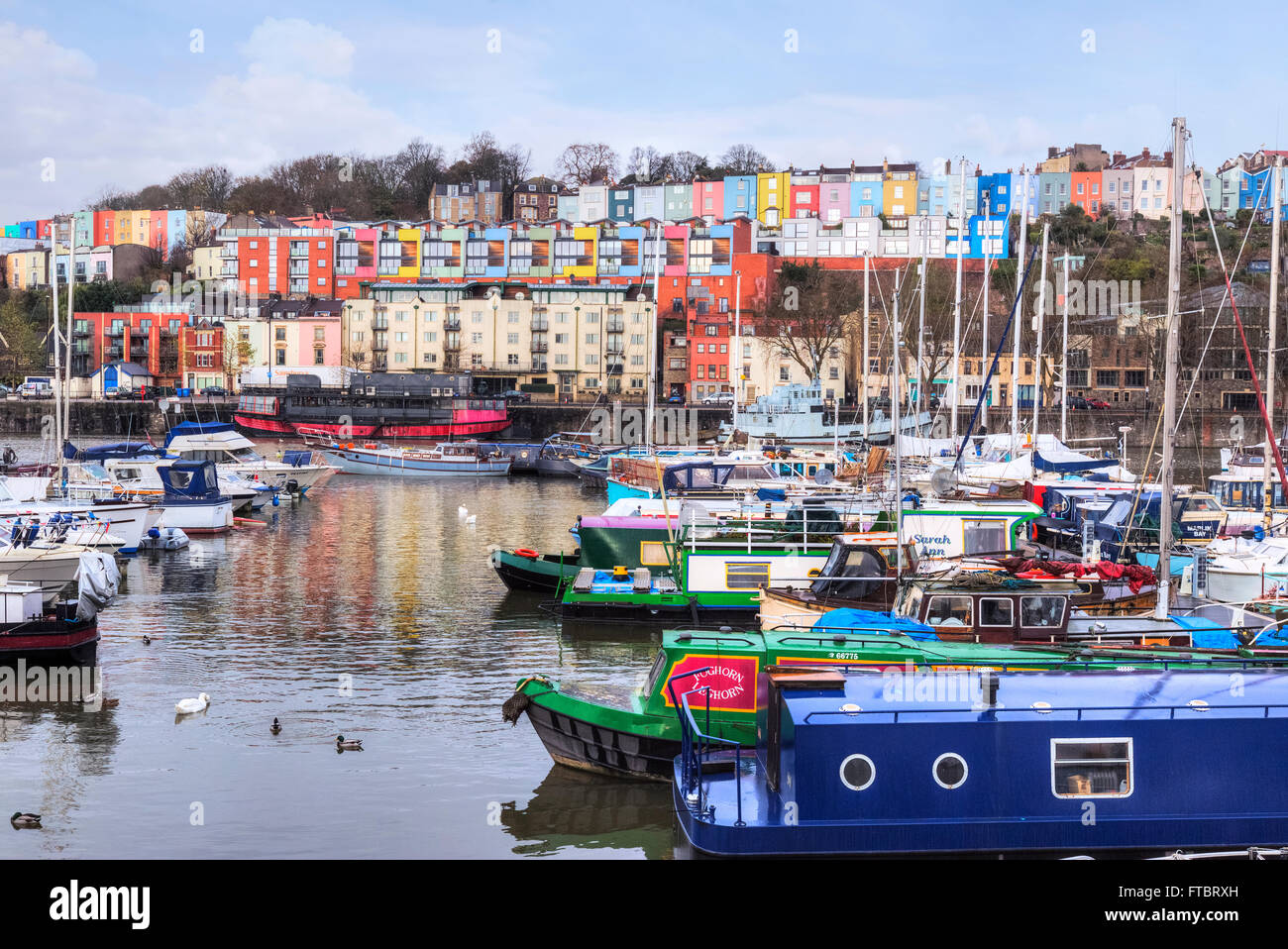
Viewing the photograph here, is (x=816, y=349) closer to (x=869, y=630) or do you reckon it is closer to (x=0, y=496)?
(x=0, y=496)

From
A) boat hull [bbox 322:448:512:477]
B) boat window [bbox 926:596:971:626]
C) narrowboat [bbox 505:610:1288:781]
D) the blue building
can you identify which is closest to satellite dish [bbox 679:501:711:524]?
boat window [bbox 926:596:971:626]

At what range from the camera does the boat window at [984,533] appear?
86.3ft

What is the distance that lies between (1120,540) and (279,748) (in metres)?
19.4

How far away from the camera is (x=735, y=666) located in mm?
16156

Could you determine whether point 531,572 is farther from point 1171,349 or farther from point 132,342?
point 132,342

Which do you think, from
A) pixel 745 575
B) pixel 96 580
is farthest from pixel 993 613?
pixel 96 580

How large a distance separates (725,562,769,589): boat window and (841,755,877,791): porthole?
14690 millimetres

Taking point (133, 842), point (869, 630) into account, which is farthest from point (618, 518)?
point (133, 842)

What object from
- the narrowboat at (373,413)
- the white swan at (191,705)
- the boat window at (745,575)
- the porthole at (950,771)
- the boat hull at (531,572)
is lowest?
the white swan at (191,705)

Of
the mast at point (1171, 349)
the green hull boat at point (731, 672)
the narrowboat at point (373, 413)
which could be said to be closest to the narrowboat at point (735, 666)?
the green hull boat at point (731, 672)

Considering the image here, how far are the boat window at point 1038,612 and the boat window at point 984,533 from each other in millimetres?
7364

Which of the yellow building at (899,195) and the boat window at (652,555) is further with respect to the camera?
the yellow building at (899,195)

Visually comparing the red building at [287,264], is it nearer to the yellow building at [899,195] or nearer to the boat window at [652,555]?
the yellow building at [899,195]

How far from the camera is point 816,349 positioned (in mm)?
89812
